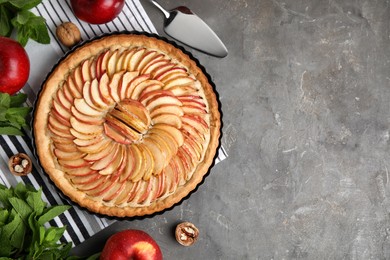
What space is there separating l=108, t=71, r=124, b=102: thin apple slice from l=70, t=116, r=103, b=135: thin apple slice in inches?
5.1

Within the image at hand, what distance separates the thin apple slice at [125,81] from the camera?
89.9 inches

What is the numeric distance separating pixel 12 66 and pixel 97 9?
0.38m

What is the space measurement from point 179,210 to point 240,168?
1.04 feet

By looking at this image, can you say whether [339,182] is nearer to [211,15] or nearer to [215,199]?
[215,199]

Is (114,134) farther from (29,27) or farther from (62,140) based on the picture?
(29,27)

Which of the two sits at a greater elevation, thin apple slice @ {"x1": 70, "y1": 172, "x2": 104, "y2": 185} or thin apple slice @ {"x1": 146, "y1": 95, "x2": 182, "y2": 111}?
thin apple slice @ {"x1": 146, "y1": 95, "x2": 182, "y2": 111}

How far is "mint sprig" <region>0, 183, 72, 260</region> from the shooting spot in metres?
2.18

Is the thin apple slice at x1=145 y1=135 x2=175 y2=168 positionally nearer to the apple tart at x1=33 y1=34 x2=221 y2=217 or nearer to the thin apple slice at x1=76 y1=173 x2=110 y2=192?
the apple tart at x1=33 y1=34 x2=221 y2=217

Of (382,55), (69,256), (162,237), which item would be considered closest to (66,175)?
(69,256)

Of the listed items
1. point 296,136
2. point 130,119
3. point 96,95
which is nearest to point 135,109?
point 130,119

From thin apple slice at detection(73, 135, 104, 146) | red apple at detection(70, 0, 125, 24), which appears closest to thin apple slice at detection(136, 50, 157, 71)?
red apple at detection(70, 0, 125, 24)

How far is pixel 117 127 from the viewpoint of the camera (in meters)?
2.28

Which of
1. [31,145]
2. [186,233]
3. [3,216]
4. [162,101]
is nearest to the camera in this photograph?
[3,216]

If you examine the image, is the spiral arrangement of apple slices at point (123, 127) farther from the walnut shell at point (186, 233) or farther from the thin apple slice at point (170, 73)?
the walnut shell at point (186, 233)
